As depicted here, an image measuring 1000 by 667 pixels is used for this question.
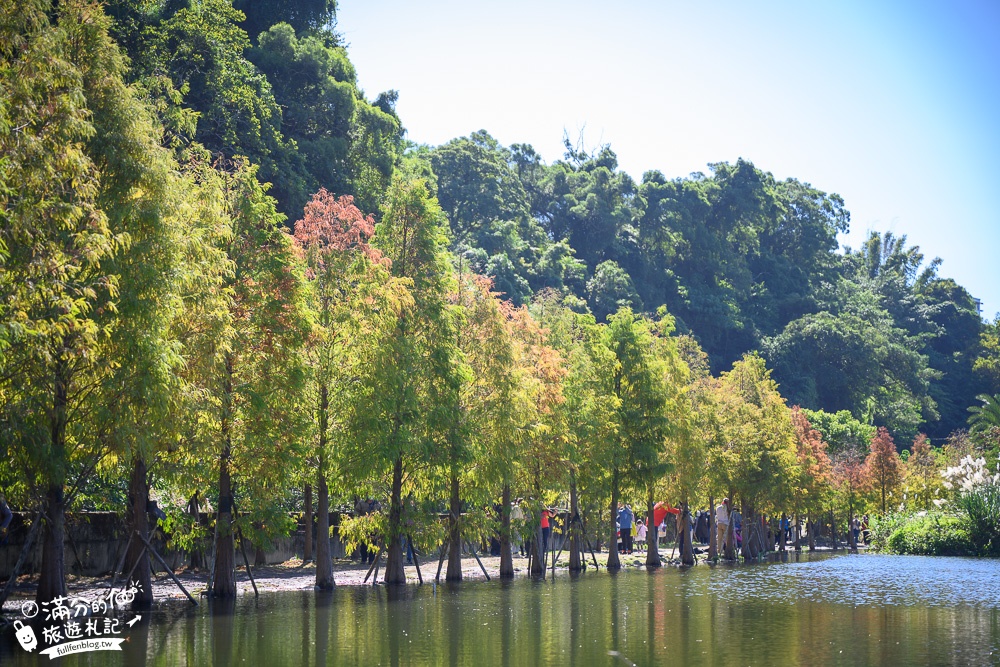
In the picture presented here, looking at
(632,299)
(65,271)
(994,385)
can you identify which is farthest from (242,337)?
(994,385)

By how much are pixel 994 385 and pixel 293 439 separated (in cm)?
10123

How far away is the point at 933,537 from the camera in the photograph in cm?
5003

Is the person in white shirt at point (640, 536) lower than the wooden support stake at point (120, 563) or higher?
lower

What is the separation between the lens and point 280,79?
60.5 m

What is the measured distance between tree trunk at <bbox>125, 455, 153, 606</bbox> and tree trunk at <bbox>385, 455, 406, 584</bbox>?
7.00m

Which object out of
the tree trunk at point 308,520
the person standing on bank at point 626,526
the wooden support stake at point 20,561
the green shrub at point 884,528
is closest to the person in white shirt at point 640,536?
the person standing on bank at point 626,526

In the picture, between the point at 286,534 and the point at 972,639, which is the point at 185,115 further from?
the point at 972,639

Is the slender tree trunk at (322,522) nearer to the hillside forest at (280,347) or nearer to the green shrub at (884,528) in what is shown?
the hillside forest at (280,347)

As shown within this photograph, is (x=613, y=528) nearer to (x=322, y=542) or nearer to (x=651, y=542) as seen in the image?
(x=651, y=542)

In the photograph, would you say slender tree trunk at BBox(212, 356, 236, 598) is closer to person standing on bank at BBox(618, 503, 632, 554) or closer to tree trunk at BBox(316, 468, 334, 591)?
tree trunk at BBox(316, 468, 334, 591)

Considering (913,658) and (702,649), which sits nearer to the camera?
(913,658)

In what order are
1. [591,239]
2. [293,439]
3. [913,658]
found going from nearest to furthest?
[913,658] < [293,439] < [591,239]
